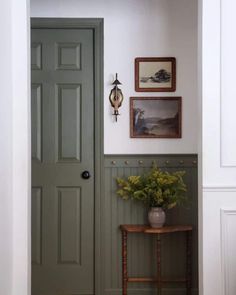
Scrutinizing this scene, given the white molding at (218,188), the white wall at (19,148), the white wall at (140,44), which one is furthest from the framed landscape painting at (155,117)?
the white wall at (19,148)

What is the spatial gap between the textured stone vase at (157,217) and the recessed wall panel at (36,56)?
4.95 feet

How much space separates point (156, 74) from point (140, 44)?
284mm

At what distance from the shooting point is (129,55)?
13.7 ft

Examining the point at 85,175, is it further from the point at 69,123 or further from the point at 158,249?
the point at 158,249

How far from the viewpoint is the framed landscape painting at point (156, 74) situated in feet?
13.7

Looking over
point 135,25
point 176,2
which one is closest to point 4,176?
point 135,25

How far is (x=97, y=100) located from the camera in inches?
164

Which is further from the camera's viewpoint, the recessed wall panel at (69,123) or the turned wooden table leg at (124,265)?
the recessed wall panel at (69,123)

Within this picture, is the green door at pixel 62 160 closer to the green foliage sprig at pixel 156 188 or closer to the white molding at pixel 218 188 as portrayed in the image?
the green foliage sprig at pixel 156 188

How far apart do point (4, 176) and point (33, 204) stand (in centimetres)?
131

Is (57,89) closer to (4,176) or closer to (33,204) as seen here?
(33,204)

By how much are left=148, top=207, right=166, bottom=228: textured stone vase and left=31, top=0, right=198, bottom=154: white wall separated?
1.70 ft

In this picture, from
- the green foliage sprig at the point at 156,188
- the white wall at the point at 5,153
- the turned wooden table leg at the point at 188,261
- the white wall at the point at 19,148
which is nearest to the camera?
the white wall at the point at 5,153

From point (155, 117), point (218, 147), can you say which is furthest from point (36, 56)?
point (218, 147)
